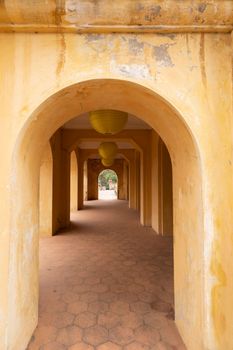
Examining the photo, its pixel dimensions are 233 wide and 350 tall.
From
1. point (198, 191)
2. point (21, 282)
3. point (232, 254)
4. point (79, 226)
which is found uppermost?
point (198, 191)

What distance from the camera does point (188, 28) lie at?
1857mm

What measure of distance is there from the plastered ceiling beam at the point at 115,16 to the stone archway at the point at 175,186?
489 millimetres

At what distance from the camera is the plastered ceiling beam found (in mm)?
1739

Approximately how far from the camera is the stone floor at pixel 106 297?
2287 mm

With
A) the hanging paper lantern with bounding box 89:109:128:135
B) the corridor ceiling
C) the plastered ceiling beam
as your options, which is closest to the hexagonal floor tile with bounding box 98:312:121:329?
the hanging paper lantern with bounding box 89:109:128:135

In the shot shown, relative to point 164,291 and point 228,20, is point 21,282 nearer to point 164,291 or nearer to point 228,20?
point 164,291

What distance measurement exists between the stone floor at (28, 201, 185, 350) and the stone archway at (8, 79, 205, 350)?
30 centimetres

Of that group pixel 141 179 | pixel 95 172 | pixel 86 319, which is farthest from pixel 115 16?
pixel 95 172

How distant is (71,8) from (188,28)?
1.03m

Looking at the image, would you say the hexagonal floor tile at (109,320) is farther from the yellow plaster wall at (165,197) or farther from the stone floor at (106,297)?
the yellow plaster wall at (165,197)

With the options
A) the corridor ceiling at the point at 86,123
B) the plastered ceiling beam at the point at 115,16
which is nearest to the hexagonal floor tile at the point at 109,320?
the plastered ceiling beam at the point at 115,16

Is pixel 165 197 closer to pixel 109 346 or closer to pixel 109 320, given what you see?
pixel 109 320

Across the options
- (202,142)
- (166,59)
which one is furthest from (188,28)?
(202,142)

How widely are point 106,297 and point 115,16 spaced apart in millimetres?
3476
